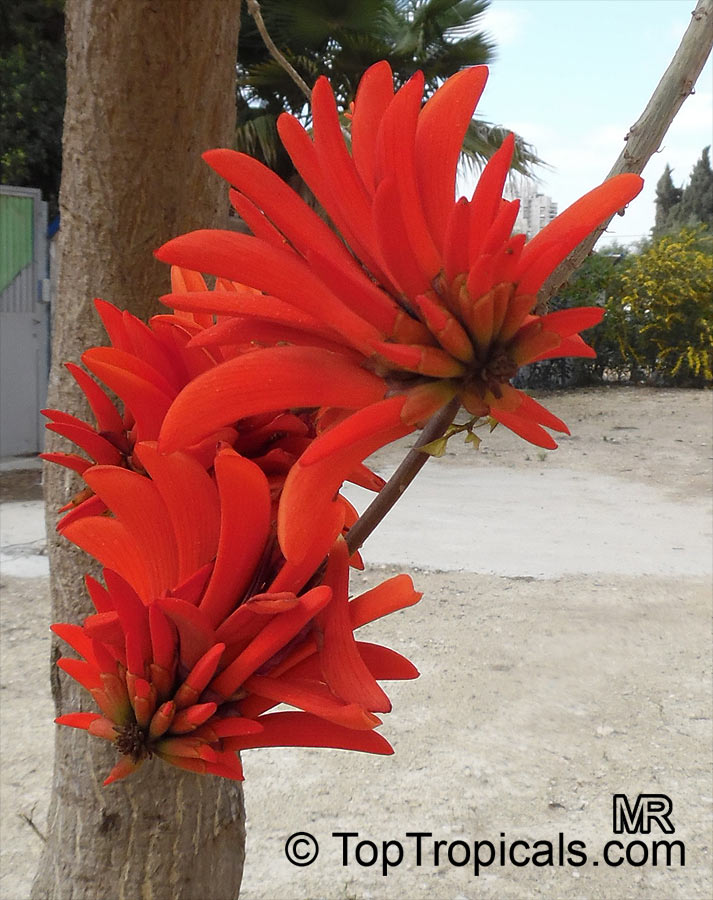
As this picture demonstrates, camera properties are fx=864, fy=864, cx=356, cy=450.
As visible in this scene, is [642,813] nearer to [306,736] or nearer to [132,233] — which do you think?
[132,233]

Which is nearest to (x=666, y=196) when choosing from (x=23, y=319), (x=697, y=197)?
(x=697, y=197)

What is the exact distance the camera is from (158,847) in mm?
1065

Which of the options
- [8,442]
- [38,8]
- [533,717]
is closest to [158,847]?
[533,717]

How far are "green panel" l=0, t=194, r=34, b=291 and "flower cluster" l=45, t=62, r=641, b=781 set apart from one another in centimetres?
618

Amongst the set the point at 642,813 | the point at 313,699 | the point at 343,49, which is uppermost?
the point at 343,49

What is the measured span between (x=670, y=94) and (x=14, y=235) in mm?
6090

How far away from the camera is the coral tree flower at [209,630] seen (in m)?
0.35

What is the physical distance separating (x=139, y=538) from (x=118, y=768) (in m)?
0.10

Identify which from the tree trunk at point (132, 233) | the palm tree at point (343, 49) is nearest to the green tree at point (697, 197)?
the palm tree at point (343, 49)

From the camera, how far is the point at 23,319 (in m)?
6.29

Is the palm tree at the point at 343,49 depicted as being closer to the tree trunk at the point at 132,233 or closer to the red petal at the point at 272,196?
the tree trunk at the point at 132,233

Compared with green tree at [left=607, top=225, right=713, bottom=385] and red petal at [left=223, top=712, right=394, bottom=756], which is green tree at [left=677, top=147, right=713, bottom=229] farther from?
red petal at [left=223, top=712, right=394, bottom=756]

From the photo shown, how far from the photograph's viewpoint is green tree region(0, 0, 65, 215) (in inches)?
305

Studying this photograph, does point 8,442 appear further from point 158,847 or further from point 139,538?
point 139,538
